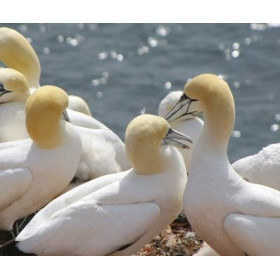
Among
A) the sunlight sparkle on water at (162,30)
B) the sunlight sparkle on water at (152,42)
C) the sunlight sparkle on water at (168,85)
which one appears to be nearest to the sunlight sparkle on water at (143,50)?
the sunlight sparkle on water at (152,42)

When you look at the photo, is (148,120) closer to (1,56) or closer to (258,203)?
(258,203)

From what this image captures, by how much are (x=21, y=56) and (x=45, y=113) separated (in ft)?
5.40

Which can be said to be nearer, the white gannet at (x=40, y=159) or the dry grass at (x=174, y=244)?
the white gannet at (x=40, y=159)

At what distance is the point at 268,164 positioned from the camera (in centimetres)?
786

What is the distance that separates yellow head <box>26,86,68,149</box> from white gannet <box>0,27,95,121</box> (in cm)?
132

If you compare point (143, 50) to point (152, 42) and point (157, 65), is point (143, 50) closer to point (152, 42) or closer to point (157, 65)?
point (152, 42)

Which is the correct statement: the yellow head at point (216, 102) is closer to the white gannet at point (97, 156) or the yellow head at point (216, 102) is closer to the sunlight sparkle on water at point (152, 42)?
the white gannet at point (97, 156)

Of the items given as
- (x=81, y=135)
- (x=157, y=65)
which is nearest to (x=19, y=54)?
(x=81, y=135)

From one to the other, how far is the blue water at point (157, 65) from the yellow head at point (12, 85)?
7.25 metres

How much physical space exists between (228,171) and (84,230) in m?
1.04

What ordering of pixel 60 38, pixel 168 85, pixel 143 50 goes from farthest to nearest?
pixel 60 38 → pixel 143 50 → pixel 168 85

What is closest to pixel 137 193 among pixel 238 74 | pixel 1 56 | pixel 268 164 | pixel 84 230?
pixel 84 230

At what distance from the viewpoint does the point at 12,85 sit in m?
8.50

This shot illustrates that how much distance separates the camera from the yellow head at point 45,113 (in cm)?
765
